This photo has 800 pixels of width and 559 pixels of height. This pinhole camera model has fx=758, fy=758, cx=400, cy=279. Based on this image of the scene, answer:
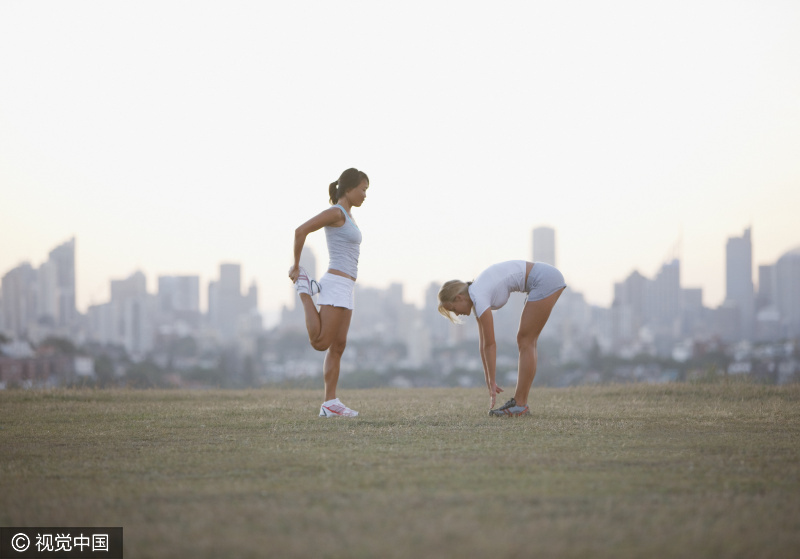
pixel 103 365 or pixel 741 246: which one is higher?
pixel 741 246

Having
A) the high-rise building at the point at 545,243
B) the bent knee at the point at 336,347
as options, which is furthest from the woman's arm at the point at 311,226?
the high-rise building at the point at 545,243

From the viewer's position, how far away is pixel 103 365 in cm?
5012

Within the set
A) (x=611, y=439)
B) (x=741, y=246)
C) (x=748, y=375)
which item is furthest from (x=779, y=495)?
(x=741, y=246)

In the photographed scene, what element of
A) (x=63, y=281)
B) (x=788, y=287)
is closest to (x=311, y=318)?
(x=63, y=281)

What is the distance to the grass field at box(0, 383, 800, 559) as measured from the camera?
279cm

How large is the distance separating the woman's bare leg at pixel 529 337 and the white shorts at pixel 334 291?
166cm

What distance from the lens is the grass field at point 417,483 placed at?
279 cm

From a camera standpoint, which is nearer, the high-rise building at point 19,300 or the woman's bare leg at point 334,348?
the woman's bare leg at point 334,348

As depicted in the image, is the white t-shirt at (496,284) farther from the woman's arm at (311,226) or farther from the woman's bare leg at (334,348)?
the woman's arm at (311,226)

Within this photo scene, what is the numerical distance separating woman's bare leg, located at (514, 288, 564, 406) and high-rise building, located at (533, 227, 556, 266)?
10255cm

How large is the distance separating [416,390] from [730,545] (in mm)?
8767

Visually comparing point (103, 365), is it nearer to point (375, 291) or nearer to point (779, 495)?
point (779, 495)

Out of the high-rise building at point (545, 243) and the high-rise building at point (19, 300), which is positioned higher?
the high-rise building at point (545, 243)

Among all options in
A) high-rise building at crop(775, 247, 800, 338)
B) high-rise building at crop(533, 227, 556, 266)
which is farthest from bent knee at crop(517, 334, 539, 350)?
high-rise building at crop(533, 227, 556, 266)
